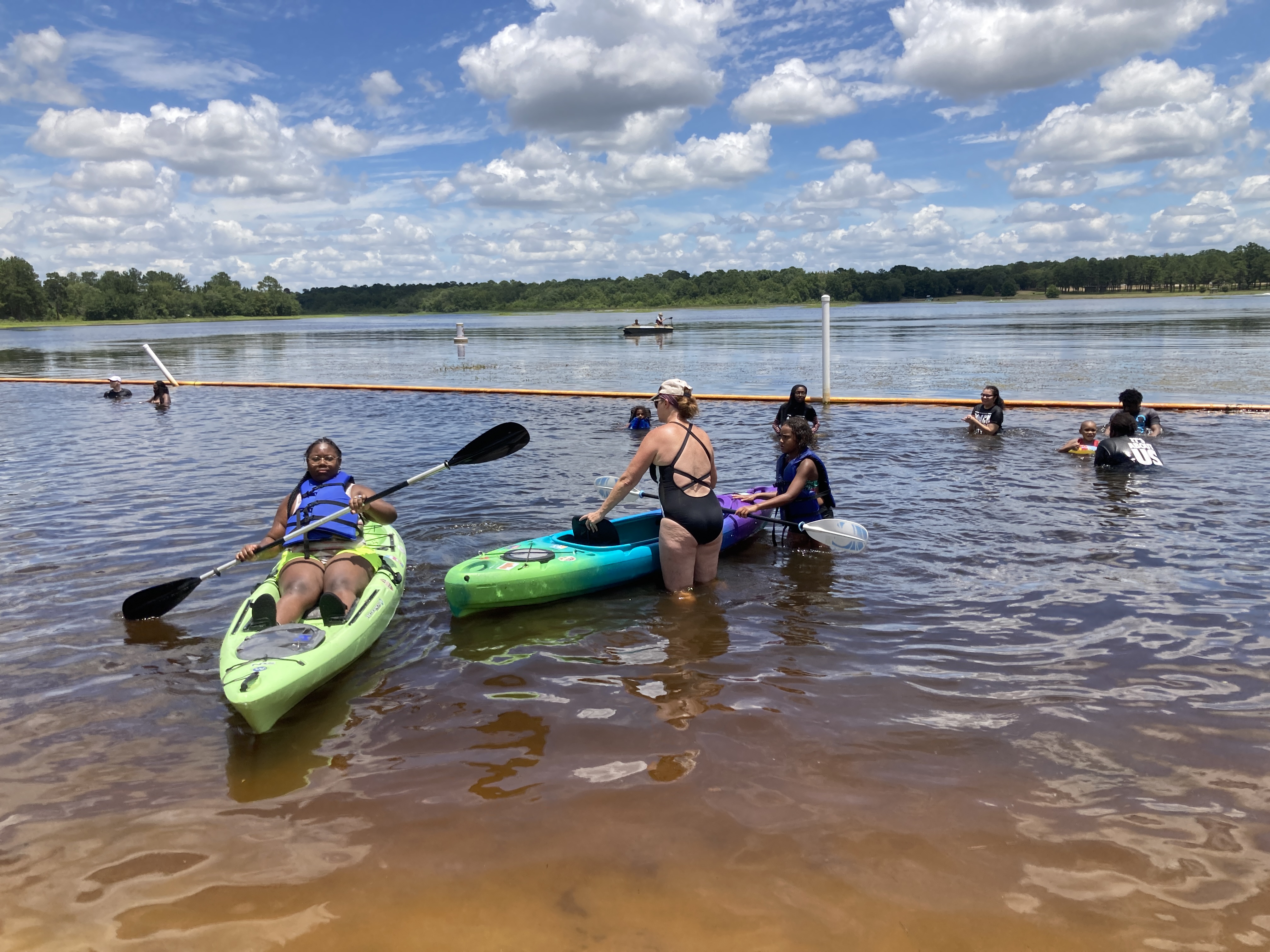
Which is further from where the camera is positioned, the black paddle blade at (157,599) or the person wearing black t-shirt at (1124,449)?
the person wearing black t-shirt at (1124,449)

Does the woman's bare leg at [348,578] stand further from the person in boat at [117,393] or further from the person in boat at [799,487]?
the person in boat at [117,393]

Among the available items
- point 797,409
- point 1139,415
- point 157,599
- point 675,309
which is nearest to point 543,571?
point 157,599

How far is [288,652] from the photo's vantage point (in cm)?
500

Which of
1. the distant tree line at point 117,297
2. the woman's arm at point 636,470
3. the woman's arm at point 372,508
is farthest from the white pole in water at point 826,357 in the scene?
the distant tree line at point 117,297

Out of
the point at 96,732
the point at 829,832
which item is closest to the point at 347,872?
the point at 829,832

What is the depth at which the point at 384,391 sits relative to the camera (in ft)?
81.8

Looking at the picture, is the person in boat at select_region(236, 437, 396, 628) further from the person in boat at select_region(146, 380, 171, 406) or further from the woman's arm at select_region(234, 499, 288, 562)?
the person in boat at select_region(146, 380, 171, 406)

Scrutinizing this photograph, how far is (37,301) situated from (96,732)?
565ft

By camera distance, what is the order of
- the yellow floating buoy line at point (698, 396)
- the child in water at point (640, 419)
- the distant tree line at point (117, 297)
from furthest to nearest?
1. the distant tree line at point (117, 297)
2. the yellow floating buoy line at point (698, 396)
3. the child in water at point (640, 419)

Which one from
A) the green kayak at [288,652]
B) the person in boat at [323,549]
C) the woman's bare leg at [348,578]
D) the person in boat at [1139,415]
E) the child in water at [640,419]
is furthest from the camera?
the child in water at [640,419]

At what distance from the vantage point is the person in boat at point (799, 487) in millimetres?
8031

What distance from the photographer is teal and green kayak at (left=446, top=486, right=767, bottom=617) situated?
6.51 metres

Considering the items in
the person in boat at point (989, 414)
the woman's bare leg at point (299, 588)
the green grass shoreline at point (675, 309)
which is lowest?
the woman's bare leg at point (299, 588)

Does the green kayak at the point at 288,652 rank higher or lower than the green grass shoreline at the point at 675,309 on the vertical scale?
lower
